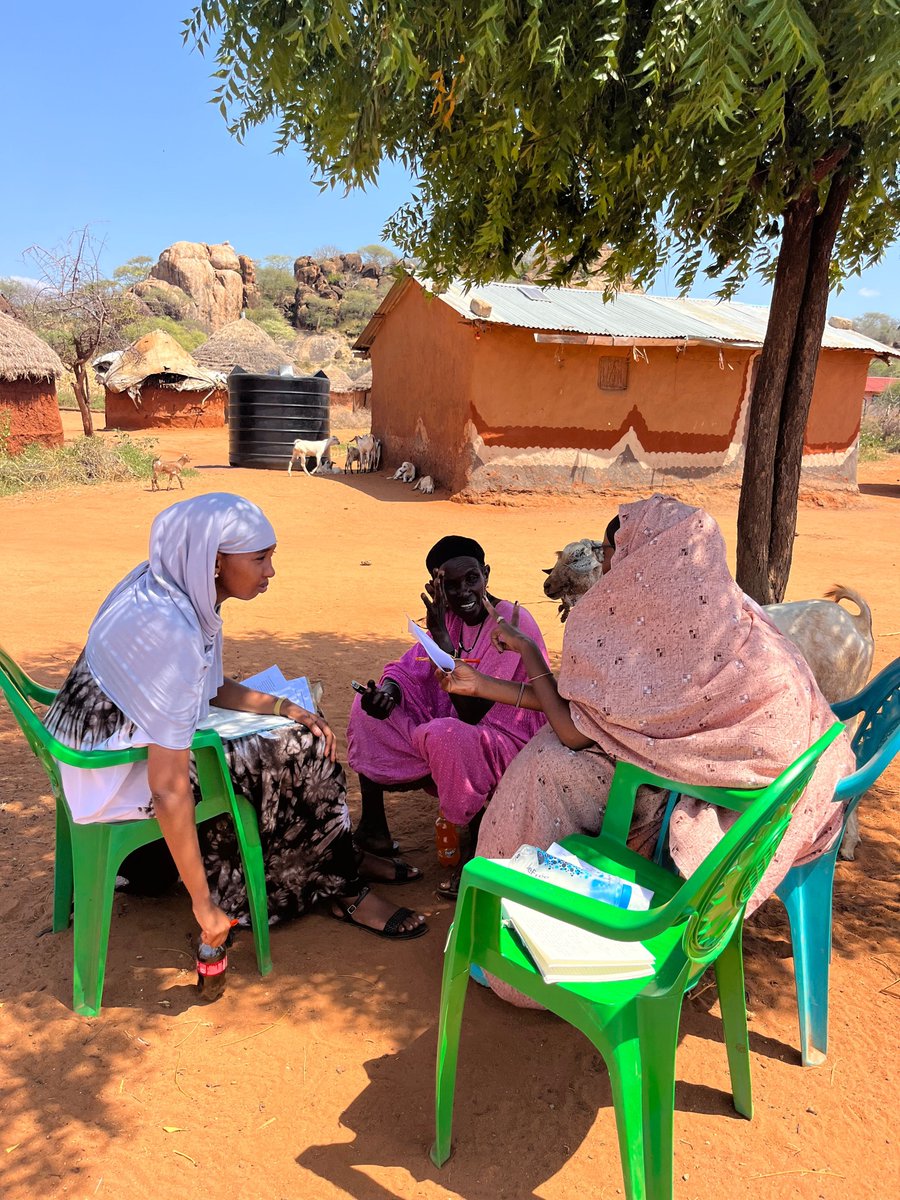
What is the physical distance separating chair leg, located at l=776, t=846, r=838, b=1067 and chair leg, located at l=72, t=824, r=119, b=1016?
190 cm

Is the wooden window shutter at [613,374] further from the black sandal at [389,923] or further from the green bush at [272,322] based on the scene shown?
the green bush at [272,322]

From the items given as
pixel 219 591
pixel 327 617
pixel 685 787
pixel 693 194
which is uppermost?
pixel 693 194

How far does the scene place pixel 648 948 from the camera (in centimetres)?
199

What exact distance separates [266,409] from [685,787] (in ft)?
58.4

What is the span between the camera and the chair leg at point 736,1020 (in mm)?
2258

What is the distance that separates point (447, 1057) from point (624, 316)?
15.8 metres

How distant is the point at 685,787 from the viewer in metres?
2.33

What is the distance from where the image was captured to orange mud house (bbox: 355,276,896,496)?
46.6 feet

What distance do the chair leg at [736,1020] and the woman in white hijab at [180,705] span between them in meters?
1.40

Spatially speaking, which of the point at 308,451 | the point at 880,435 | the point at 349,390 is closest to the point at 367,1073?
the point at 308,451

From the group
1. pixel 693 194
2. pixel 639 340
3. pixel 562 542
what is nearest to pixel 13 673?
pixel 693 194

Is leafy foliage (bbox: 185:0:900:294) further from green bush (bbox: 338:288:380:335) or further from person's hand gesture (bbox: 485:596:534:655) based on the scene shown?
green bush (bbox: 338:288:380:335)

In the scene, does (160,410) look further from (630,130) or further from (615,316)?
(630,130)

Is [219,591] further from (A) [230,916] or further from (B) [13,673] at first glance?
(A) [230,916]
